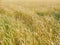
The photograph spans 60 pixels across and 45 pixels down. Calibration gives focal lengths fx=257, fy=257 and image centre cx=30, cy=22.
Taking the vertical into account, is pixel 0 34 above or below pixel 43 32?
above

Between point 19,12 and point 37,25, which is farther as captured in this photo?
point 19,12

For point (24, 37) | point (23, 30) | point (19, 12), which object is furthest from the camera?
point (19, 12)

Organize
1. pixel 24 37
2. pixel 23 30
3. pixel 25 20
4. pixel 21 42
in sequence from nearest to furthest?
pixel 21 42, pixel 24 37, pixel 23 30, pixel 25 20

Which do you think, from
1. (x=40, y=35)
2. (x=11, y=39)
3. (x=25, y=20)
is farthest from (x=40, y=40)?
(x=25, y=20)

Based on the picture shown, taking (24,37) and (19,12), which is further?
(19,12)

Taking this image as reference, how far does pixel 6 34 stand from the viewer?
4.84 m

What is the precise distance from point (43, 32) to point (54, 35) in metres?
0.32

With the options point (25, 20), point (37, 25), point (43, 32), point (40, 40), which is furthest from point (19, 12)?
point (40, 40)

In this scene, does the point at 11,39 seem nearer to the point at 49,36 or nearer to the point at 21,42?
Answer: the point at 21,42

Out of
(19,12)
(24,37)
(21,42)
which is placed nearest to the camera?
(21,42)

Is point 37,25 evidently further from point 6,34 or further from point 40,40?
point 6,34

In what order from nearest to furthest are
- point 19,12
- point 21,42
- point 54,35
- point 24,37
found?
1. point 21,42
2. point 24,37
3. point 54,35
4. point 19,12

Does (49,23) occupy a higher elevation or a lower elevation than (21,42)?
lower

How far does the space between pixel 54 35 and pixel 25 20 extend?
1.23 metres
